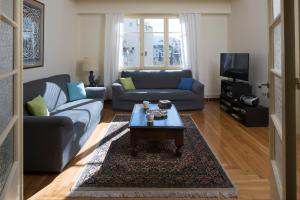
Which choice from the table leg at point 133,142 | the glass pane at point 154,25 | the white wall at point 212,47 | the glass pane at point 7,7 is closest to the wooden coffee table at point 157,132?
the table leg at point 133,142

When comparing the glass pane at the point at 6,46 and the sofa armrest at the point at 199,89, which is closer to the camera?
the glass pane at the point at 6,46

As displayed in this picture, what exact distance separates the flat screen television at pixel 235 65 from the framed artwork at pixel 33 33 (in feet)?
11.9

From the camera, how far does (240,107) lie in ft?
17.5

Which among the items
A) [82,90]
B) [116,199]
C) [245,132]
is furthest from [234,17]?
[116,199]

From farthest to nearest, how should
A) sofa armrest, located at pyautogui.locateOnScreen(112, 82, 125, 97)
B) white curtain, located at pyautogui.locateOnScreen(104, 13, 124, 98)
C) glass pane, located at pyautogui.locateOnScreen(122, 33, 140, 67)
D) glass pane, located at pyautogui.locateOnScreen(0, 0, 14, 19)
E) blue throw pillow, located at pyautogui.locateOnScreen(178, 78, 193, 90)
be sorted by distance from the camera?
1. glass pane, located at pyautogui.locateOnScreen(122, 33, 140, 67)
2. white curtain, located at pyautogui.locateOnScreen(104, 13, 124, 98)
3. blue throw pillow, located at pyautogui.locateOnScreen(178, 78, 193, 90)
4. sofa armrest, located at pyautogui.locateOnScreen(112, 82, 125, 97)
5. glass pane, located at pyautogui.locateOnScreen(0, 0, 14, 19)

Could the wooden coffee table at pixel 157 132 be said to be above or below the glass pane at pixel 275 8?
below

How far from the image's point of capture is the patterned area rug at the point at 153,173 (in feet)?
8.26

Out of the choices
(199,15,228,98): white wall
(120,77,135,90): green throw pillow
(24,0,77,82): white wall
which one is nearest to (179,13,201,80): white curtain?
(199,15,228,98): white wall

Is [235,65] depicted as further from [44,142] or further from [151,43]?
[44,142]

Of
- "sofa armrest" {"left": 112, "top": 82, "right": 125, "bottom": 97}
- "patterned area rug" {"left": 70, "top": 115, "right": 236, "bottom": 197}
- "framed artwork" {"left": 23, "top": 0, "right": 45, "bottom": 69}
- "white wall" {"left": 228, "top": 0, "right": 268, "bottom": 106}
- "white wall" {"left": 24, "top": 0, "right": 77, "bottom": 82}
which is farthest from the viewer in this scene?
"sofa armrest" {"left": 112, "top": 82, "right": 125, "bottom": 97}

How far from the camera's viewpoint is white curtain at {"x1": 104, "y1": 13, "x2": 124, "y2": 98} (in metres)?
7.18

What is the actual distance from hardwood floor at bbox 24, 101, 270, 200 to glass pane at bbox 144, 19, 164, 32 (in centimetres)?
300

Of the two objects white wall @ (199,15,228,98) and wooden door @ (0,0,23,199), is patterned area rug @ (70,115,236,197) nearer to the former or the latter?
wooden door @ (0,0,23,199)

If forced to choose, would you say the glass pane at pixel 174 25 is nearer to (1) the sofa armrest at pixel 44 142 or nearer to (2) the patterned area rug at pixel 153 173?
(2) the patterned area rug at pixel 153 173
